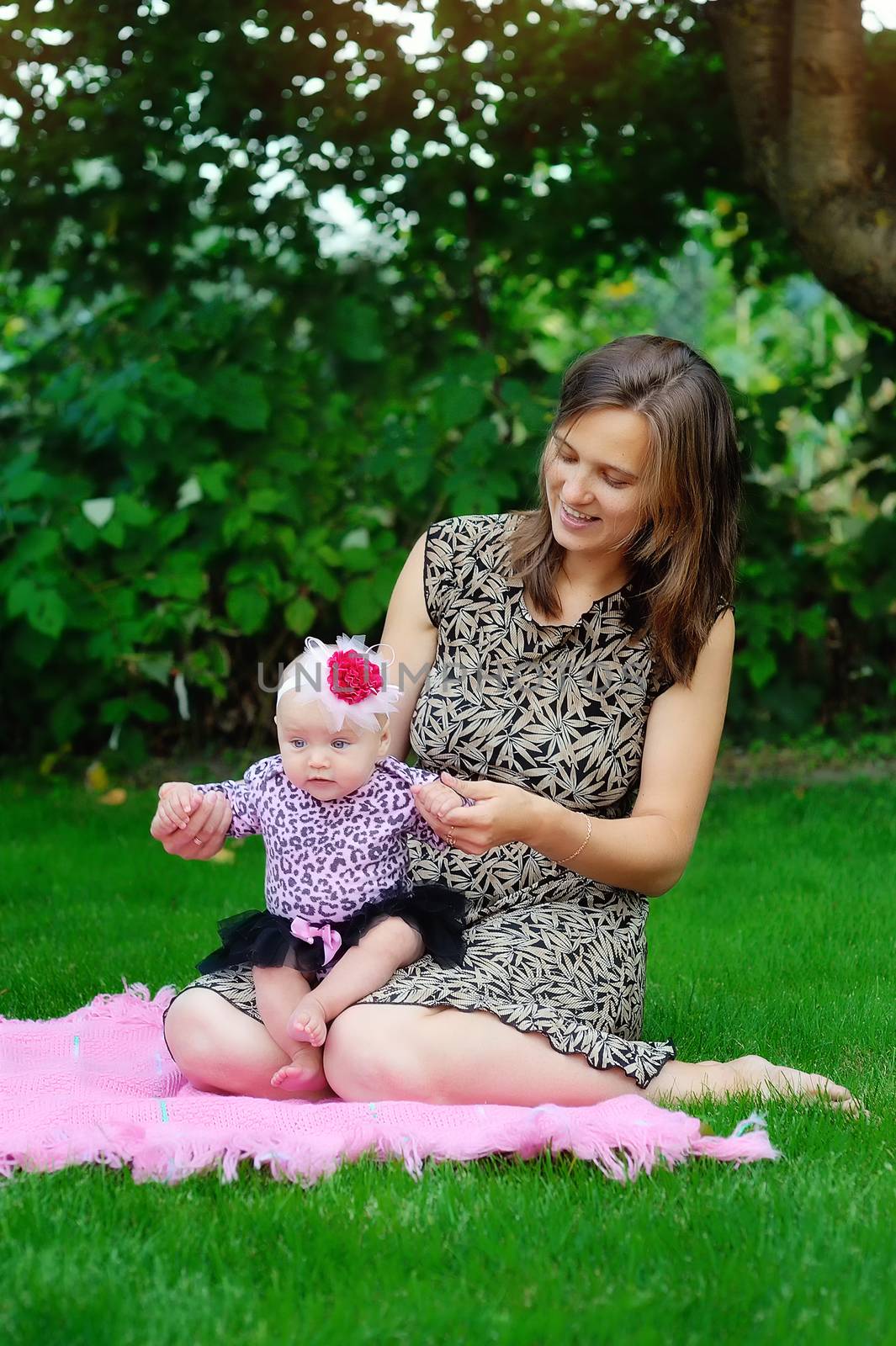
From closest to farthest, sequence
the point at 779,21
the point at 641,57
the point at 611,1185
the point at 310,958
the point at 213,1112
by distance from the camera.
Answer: the point at 611,1185
the point at 213,1112
the point at 310,958
the point at 779,21
the point at 641,57

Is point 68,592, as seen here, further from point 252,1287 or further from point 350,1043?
point 252,1287

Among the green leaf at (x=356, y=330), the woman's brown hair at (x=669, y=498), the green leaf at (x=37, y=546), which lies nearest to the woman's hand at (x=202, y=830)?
the woman's brown hair at (x=669, y=498)

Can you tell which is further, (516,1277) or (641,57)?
(641,57)

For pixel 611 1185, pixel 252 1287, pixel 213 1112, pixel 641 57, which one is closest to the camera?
pixel 252 1287

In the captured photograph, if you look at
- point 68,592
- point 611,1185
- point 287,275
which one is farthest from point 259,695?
point 611,1185

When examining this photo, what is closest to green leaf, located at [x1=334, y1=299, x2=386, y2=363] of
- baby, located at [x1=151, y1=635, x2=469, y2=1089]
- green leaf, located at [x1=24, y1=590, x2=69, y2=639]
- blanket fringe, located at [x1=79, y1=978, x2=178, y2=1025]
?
green leaf, located at [x1=24, y1=590, x2=69, y2=639]

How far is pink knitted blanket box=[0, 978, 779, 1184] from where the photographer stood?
84.0 inches

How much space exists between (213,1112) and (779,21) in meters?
3.82

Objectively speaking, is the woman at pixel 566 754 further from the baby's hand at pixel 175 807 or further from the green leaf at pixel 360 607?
the green leaf at pixel 360 607

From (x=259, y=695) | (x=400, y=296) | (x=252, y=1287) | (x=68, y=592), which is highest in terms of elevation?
(x=252, y=1287)

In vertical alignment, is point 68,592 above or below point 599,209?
below

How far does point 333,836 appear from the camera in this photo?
2.47 m

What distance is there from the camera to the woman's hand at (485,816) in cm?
227

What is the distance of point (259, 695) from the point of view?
5.64 metres
